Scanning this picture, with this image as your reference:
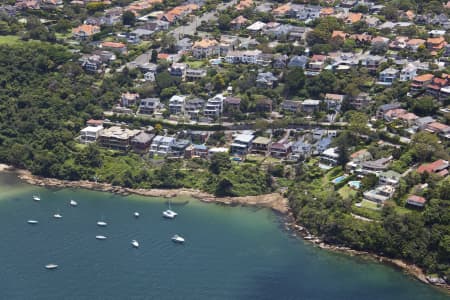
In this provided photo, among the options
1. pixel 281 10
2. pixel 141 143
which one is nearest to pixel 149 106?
pixel 141 143

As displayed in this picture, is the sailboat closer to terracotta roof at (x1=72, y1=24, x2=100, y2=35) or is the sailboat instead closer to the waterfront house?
the waterfront house

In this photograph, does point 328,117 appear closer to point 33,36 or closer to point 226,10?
point 226,10

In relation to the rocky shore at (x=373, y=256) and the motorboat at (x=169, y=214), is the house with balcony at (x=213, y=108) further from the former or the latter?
the rocky shore at (x=373, y=256)

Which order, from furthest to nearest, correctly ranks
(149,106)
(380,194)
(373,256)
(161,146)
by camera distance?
(149,106) < (161,146) < (380,194) < (373,256)

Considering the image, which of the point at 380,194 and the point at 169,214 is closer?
the point at 380,194

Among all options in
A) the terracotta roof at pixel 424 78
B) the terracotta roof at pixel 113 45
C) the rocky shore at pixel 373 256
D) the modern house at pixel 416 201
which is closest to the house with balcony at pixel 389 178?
the modern house at pixel 416 201

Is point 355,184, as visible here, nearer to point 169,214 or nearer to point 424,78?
point 169,214

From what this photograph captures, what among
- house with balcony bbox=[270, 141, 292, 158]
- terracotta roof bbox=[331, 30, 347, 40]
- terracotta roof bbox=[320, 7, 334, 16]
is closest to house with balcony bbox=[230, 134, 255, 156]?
house with balcony bbox=[270, 141, 292, 158]
